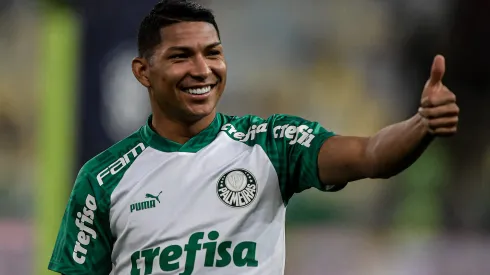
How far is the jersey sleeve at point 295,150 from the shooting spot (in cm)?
235

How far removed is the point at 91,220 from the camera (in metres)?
2.56

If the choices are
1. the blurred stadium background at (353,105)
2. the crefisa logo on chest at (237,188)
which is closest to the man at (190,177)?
the crefisa logo on chest at (237,188)

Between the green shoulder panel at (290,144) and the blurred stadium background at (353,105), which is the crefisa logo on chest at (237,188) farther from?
the blurred stadium background at (353,105)

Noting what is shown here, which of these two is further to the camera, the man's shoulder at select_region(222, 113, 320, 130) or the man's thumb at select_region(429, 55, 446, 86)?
the man's shoulder at select_region(222, 113, 320, 130)

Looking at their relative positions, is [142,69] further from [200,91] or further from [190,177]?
[190,177]

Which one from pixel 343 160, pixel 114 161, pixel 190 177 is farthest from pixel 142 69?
pixel 343 160

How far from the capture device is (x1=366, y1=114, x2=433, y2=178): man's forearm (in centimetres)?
201

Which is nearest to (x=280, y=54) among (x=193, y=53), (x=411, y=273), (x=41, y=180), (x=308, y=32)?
(x=308, y=32)

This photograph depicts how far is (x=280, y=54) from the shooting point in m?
7.42

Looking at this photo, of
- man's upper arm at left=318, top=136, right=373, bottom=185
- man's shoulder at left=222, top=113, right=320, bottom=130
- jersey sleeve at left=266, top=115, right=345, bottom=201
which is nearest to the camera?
man's upper arm at left=318, top=136, right=373, bottom=185

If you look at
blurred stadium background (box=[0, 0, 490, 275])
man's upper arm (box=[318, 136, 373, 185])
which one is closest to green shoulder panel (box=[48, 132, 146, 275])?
man's upper arm (box=[318, 136, 373, 185])

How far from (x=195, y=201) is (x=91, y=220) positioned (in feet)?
1.09

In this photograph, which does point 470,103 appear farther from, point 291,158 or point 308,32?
point 291,158

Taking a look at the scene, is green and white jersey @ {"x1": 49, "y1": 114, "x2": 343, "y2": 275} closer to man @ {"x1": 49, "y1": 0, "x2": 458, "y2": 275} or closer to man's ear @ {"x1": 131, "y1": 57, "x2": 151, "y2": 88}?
man @ {"x1": 49, "y1": 0, "x2": 458, "y2": 275}
